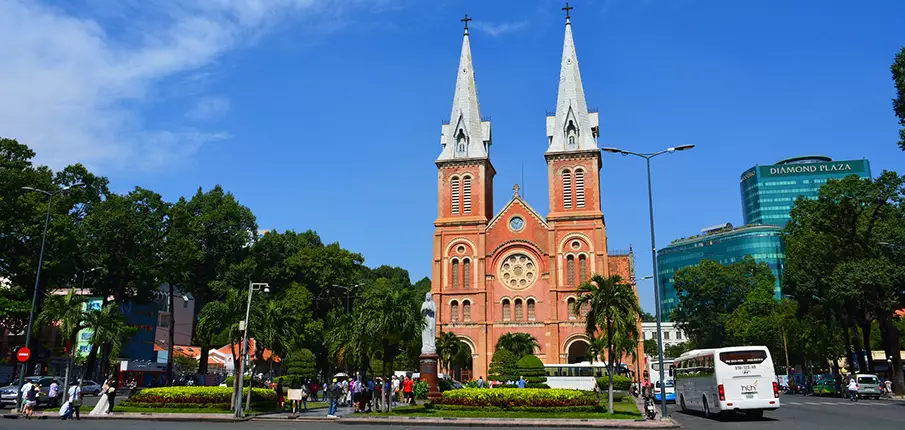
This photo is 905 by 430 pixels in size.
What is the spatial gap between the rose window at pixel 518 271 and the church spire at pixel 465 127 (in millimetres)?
10945

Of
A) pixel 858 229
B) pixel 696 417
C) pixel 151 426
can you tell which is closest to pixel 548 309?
pixel 858 229

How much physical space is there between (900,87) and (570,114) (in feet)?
124

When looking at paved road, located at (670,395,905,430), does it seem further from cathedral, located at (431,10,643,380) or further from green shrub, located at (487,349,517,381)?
cathedral, located at (431,10,643,380)

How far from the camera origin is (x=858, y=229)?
45406mm

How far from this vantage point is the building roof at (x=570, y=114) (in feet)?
219

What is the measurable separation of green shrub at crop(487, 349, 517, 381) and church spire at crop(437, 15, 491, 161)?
2065cm

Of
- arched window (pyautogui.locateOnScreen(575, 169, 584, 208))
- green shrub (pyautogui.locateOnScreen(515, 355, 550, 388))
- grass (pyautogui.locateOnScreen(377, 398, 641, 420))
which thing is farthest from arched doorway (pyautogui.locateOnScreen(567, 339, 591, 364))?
grass (pyautogui.locateOnScreen(377, 398, 641, 420))

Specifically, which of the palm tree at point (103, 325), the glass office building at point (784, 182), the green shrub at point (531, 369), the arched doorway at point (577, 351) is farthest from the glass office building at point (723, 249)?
the palm tree at point (103, 325)

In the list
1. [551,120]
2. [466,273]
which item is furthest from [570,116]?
[466,273]

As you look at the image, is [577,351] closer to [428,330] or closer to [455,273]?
[455,273]

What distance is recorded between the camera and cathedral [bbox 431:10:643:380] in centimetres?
6259

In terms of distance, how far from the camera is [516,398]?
26172mm

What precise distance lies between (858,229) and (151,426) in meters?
44.4

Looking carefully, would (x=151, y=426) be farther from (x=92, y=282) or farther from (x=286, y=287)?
(x=286, y=287)
